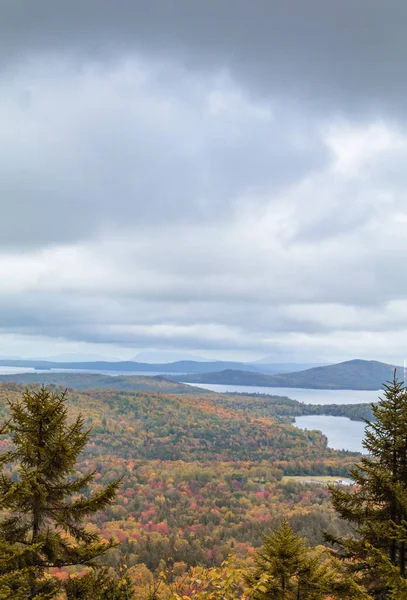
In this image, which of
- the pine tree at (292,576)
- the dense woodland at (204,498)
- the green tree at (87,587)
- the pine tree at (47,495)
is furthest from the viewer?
the dense woodland at (204,498)

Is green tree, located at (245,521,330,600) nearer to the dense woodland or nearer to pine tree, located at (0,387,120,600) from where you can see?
the dense woodland

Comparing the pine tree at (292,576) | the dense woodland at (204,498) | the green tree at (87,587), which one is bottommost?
the dense woodland at (204,498)

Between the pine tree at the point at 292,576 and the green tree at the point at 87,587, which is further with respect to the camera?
the green tree at the point at 87,587

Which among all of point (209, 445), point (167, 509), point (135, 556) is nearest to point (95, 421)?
point (209, 445)

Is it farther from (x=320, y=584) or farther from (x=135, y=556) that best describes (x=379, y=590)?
(x=135, y=556)

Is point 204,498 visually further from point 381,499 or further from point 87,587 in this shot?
point 381,499

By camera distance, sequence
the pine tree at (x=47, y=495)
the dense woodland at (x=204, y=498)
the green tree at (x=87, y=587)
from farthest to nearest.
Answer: the dense woodland at (x=204, y=498) < the green tree at (x=87, y=587) < the pine tree at (x=47, y=495)

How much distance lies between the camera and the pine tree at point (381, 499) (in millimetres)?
10617

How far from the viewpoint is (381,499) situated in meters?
11.1

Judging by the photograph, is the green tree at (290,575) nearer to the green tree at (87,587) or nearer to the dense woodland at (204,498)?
the dense woodland at (204,498)

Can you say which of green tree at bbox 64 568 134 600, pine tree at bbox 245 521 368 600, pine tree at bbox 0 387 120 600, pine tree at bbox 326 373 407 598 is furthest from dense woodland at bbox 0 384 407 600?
green tree at bbox 64 568 134 600

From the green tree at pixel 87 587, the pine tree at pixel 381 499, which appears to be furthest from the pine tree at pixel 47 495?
the pine tree at pixel 381 499

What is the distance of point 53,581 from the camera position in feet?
34.9

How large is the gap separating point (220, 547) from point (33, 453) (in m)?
78.2
